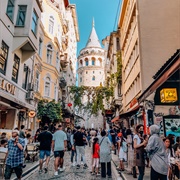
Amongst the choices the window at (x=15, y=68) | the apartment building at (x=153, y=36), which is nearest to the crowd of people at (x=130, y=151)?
the window at (x=15, y=68)

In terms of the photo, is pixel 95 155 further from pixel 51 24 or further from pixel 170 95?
pixel 51 24

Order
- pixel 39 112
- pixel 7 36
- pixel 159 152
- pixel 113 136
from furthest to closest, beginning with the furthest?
pixel 39 112 → pixel 113 136 → pixel 7 36 → pixel 159 152

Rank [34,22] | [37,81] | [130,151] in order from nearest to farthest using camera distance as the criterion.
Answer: [130,151] < [34,22] < [37,81]

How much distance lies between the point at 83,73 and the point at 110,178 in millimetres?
74690

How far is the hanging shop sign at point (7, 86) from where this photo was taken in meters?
12.2

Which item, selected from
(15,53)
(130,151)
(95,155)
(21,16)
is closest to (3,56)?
(15,53)

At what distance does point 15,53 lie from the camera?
49.3 feet

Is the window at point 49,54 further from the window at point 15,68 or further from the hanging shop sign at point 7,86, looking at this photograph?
the hanging shop sign at point 7,86

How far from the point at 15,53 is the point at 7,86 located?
325 centimetres

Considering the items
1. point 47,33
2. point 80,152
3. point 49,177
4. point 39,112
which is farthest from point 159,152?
point 47,33

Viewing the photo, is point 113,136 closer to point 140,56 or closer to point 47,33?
point 140,56

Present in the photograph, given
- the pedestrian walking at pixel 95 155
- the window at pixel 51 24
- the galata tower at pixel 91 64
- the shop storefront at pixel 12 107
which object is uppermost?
the galata tower at pixel 91 64

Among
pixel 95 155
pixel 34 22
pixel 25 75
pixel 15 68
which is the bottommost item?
pixel 95 155

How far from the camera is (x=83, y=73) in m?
81.6
